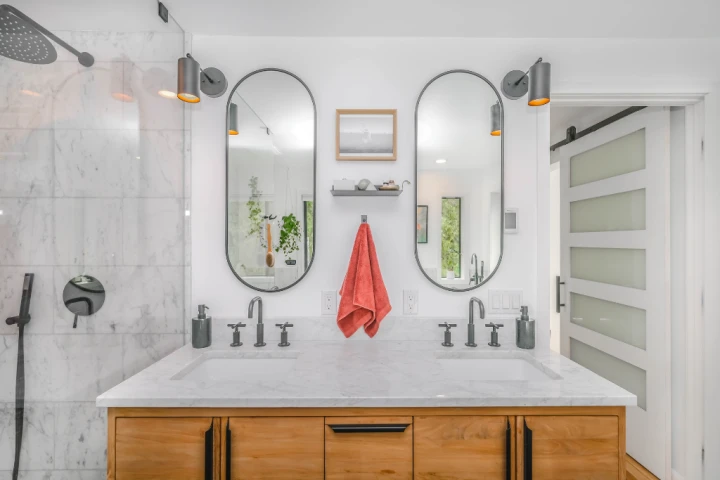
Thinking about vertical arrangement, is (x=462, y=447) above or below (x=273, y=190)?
below

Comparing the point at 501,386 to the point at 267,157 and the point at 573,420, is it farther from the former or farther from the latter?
the point at 267,157

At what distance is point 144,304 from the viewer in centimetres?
153

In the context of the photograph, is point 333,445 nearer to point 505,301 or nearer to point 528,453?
point 528,453

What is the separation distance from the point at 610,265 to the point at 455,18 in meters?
1.77

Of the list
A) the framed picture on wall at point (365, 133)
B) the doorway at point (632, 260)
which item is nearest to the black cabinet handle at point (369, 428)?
the framed picture on wall at point (365, 133)

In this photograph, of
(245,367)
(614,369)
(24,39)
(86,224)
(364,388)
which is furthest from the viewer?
(614,369)

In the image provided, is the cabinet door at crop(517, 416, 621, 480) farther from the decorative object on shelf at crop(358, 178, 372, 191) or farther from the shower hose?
the shower hose

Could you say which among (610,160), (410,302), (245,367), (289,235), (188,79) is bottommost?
(245,367)

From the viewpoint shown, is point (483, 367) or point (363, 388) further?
point (483, 367)

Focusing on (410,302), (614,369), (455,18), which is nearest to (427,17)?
(455,18)

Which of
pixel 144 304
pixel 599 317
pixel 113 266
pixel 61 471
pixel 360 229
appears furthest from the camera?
pixel 599 317

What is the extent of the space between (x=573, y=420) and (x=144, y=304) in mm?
1711

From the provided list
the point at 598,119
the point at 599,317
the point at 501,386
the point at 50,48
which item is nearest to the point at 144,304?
the point at 50,48

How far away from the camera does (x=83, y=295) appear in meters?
1.31
